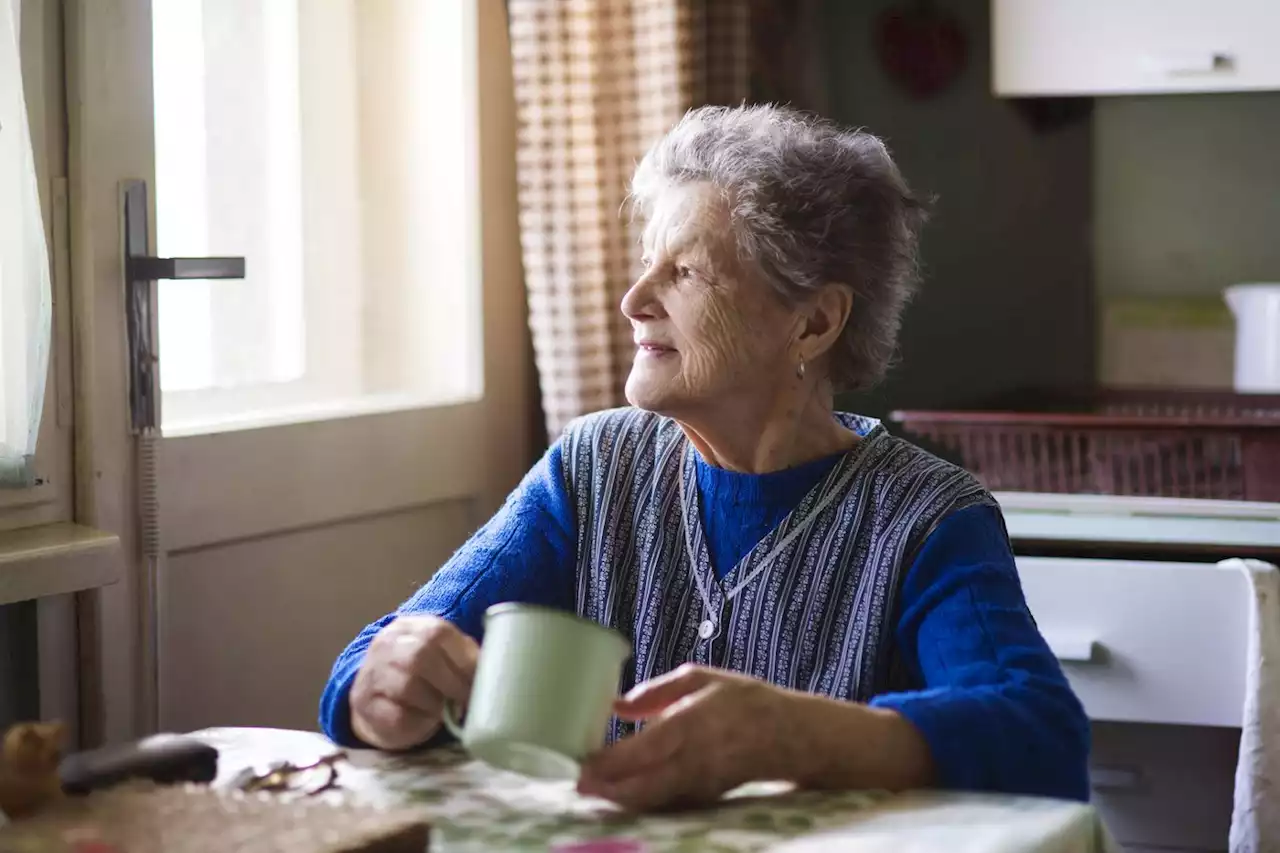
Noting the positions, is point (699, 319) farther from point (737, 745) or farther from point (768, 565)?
point (737, 745)

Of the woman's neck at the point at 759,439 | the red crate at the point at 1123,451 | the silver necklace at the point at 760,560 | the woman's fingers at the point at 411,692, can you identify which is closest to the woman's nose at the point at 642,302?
the woman's neck at the point at 759,439

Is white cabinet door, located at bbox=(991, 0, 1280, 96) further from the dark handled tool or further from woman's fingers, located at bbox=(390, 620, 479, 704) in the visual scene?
the dark handled tool

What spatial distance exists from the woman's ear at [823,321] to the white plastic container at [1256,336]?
1096 mm

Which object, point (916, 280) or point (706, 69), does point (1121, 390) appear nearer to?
point (706, 69)

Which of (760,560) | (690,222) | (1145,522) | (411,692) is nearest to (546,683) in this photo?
(411,692)

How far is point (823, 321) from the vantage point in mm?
1566

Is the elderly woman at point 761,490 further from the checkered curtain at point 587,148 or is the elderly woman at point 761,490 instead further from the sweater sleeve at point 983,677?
the checkered curtain at point 587,148

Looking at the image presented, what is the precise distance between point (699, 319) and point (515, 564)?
298 millimetres

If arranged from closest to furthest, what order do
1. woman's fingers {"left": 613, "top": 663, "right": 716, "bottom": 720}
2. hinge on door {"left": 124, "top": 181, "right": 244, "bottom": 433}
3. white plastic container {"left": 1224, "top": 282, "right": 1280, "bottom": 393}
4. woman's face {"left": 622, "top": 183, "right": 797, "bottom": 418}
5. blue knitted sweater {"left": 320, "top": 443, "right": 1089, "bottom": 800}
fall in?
woman's fingers {"left": 613, "top": 663, "right": 716, "bottom": 720} < blue knitted sweater {"left": 320, "top": 443, "right": 1089, "bottom": 800} < woman's face {"left": 622, "top": 183, "right": 797, "bottom": 418} < hinge on door {"left": 124, "top": 181, "right": 244, "bottom": 433} < white plastic container {"left": 1224, "top": 282, "right": 1280, "bottom": 393}

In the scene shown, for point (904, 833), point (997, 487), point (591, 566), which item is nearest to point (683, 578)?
point (591, 566)

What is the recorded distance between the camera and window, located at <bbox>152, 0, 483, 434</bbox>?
203 cm

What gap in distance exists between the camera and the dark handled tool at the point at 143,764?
1012mm

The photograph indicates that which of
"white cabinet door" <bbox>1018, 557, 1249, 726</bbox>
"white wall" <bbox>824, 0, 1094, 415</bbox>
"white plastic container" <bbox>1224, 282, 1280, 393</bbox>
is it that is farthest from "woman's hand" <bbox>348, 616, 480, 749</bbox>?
"white plastic container" <bbox>1224, 282, 1280, 393</bbox>

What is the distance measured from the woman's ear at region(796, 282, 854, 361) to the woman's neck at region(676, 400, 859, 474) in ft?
0.19
